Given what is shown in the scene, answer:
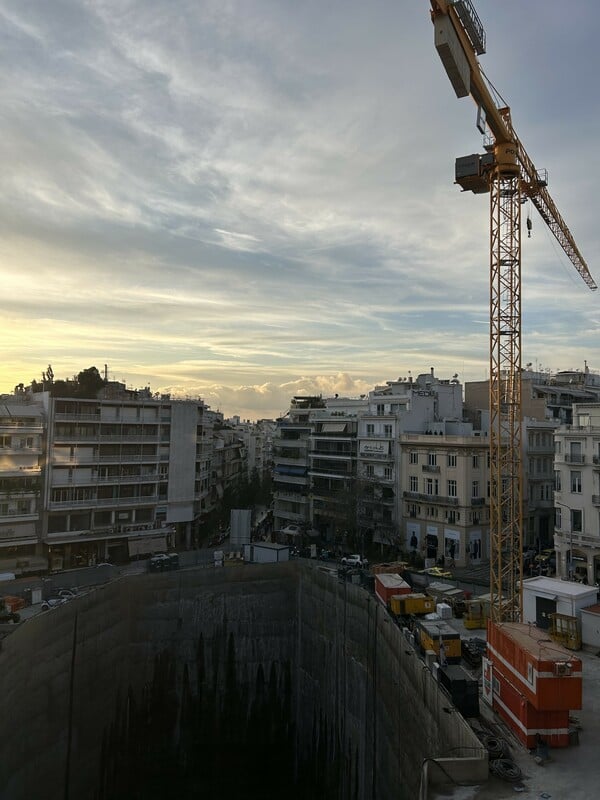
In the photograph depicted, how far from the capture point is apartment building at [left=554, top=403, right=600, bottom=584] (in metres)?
39.8

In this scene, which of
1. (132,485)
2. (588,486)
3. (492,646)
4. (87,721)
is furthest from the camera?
(132,485)

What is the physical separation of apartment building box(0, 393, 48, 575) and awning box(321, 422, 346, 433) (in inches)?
1137

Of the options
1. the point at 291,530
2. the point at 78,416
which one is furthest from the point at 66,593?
the point at 291,530

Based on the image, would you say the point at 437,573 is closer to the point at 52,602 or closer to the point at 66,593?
the point at 66,593

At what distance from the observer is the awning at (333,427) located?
63.5 metres

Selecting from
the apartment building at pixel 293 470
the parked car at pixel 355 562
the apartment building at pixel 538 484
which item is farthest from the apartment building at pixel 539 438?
the apartment building at pixel 293 470

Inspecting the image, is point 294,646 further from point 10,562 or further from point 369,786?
point 10,562

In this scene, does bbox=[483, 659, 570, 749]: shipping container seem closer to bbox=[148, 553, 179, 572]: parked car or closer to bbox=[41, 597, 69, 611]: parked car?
bbox=[41, 597, 69, 611]: parked car

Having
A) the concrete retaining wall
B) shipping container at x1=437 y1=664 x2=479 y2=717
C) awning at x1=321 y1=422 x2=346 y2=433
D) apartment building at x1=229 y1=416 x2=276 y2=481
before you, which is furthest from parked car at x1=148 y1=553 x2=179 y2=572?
apartment building at x1=229 y1=416 x2=276 y2=481

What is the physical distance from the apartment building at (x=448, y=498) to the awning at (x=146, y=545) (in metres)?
22.3

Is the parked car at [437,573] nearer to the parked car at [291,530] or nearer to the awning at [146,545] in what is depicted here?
the parked car at [291,530]

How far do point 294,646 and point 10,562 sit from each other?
2395 cm

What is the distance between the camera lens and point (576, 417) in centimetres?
4266

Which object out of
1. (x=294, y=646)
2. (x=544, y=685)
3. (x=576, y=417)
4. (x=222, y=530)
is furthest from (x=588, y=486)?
(x=222, y=530)
